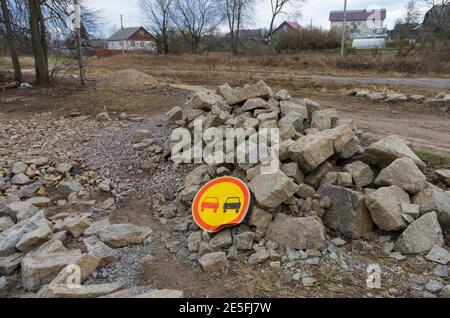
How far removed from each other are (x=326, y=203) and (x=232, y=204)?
3.42 ft

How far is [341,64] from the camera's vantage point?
2108 centimetres

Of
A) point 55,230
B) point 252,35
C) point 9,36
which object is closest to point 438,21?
point 252,35

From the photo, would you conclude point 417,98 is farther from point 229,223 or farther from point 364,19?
point 364,19

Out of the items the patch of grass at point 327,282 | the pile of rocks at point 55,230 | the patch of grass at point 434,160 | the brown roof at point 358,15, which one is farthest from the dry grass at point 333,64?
the brown roof at point 358,15

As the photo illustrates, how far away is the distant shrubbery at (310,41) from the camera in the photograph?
31.1 meters

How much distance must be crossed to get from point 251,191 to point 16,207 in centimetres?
334

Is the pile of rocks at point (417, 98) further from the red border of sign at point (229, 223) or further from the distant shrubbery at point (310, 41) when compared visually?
the distant shrubbery at point (310, 41)

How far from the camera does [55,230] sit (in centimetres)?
401

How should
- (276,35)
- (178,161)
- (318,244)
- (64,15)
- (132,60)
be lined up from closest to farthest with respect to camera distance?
(318,244), (178,161), (64,15), (132,60), (276,35)

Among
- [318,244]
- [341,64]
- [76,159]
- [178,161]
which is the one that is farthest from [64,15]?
[341,64]

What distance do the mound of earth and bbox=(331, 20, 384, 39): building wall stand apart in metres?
36.3

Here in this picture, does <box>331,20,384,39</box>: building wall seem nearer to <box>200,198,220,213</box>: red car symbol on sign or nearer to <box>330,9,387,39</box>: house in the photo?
<box>330,9,387,39</box>: house

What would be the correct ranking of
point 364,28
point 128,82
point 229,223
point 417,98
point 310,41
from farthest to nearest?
1. point 364,28
2. point 310,41
3. point 128,82
4. point 417,98
5. point 229,223

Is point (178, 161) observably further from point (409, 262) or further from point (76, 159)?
point (409, 262)
